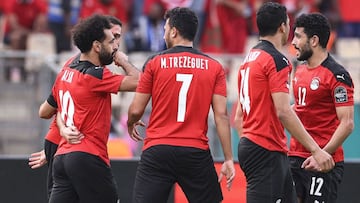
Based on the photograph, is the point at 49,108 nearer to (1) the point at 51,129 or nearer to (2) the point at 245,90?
(1) the point at 51,129

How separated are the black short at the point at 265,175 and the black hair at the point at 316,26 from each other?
1228 mm

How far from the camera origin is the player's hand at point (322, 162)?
29.5 ft

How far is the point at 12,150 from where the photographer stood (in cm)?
1522

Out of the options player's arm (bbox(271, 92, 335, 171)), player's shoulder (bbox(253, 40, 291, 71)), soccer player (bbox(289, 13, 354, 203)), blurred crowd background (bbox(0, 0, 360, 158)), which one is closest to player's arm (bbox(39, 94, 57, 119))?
player's shoulder (bbox(253, 40, 291, 71))

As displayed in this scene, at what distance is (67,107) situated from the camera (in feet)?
30.2

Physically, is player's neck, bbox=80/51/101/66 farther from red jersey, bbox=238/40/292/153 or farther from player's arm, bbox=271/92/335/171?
player's arm, bbox=271/92/335/171

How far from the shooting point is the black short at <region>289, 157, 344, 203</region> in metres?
9.58

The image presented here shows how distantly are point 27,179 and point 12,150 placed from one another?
3.58 metres

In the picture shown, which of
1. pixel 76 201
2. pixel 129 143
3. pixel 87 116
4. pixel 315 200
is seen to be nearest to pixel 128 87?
pixel 87 116

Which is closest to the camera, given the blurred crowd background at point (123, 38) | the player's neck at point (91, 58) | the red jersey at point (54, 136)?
the player's neck at point (91, 58)

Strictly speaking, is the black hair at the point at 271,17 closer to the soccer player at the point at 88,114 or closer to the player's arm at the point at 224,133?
Result: the player's arm at the point at 224,133

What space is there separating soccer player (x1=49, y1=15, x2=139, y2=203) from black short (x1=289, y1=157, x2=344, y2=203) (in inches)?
68.5

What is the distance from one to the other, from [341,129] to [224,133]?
42.9 inches

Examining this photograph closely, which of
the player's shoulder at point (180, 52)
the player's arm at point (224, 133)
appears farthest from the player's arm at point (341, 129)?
the player's shoulder at point (180, 52)
